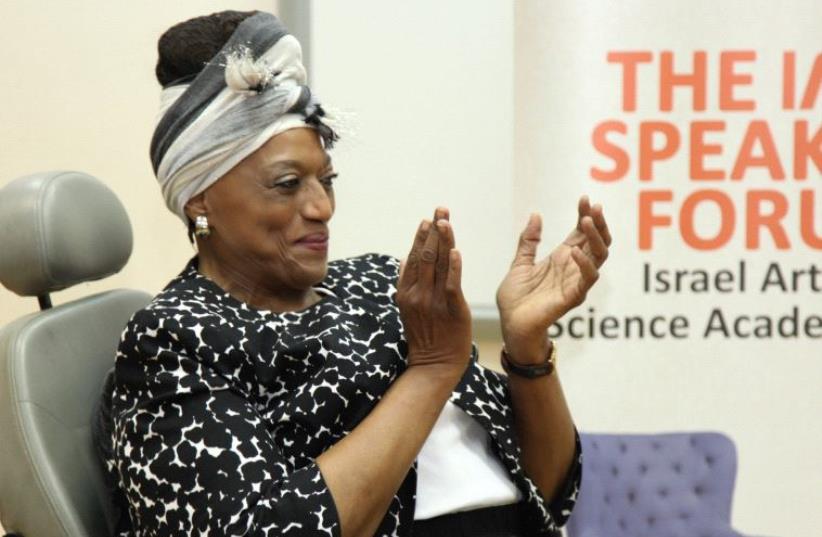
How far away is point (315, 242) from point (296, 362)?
0.57 ft

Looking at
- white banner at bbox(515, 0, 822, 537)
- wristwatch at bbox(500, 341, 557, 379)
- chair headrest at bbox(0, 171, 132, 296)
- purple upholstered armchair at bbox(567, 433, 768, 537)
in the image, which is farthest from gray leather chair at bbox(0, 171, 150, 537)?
purple upholstered armchair at bbox(567, 433, 768, 537)

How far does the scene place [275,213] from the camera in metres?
1.62

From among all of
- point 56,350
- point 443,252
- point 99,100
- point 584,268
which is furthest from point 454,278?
point 99,100

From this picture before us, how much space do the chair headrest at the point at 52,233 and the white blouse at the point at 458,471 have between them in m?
0.55

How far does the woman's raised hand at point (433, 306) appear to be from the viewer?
1.49 meters

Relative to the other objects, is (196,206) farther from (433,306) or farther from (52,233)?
(433,306)

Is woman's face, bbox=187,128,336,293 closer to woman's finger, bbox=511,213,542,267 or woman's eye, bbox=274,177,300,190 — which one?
woman's eye, bbox=274,177,300,190

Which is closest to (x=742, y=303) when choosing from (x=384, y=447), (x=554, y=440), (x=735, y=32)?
(x=735, y=32)

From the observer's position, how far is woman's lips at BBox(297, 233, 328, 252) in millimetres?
1647

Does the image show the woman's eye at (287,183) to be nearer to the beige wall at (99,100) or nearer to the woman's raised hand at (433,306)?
the woman's raised hand at (433,306)

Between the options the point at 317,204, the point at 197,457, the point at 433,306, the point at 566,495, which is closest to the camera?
the point at 197,457

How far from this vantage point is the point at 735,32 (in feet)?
7.54

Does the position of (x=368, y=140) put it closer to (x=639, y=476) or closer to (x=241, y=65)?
(x=639, y=476)

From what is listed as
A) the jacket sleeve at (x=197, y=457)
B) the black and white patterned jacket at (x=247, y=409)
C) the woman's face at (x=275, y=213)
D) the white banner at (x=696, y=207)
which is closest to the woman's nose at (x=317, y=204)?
the woman's face at (x=275, y=213)
